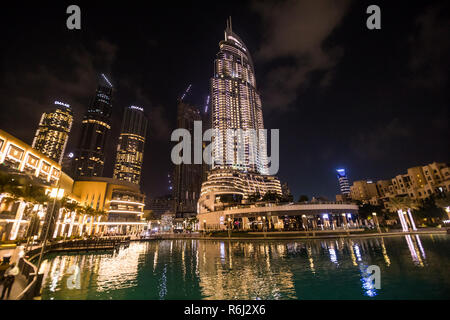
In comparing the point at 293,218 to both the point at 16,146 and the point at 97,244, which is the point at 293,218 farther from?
the point at 16,146

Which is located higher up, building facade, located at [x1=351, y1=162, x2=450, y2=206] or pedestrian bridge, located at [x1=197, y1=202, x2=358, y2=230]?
building facade, located at [x1=351, y1=162, x2=450, y2=206]

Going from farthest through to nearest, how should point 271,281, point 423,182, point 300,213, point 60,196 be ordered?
point 423,182, point 300,213, point 60,196, point 271,281

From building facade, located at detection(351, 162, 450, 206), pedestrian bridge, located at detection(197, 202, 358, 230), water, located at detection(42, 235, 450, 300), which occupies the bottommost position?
water, located at detection(42, 235, 450, 300)

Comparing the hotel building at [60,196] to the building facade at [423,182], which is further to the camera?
the building facade at [423,182]

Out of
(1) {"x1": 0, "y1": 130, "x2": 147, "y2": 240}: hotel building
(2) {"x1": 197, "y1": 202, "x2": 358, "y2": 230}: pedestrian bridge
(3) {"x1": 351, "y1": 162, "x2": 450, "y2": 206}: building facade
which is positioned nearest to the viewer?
(1) {"x1": 0, "y1": 130, "x2": 147, "y2": 240}: hotel building

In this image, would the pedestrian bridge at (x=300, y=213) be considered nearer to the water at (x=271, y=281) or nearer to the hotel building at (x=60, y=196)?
the water at (x=271, y=281)

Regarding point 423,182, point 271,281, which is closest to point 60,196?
point 271,281

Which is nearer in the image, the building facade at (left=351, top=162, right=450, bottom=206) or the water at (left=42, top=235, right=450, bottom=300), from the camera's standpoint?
the water at (left=42, top=235, right=450, bottom=300)

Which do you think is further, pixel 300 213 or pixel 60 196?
pixel 300 213

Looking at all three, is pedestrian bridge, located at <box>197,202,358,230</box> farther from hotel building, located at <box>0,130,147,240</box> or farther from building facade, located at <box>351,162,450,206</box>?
hotel building, located at <box>0,130,147,240</box>

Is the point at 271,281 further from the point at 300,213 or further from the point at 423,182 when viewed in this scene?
the point at 423,182

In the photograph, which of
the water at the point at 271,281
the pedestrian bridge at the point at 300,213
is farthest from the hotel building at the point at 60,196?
the pedestrian bridge at the point at 300,213

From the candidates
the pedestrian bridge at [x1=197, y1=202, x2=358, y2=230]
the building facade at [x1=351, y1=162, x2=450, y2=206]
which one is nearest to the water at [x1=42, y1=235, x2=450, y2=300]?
the pedestrian bridge at [x1=197, y1=202, x2=358, y2=230]

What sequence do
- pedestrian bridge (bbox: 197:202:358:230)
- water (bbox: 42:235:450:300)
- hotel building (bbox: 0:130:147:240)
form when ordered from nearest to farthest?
1. water (bbox: 42:235:450:300)
2. hotel building (bbox: 0:130:147:240)
3. pedestrian bridge (bbox: 197:202:358:230)
